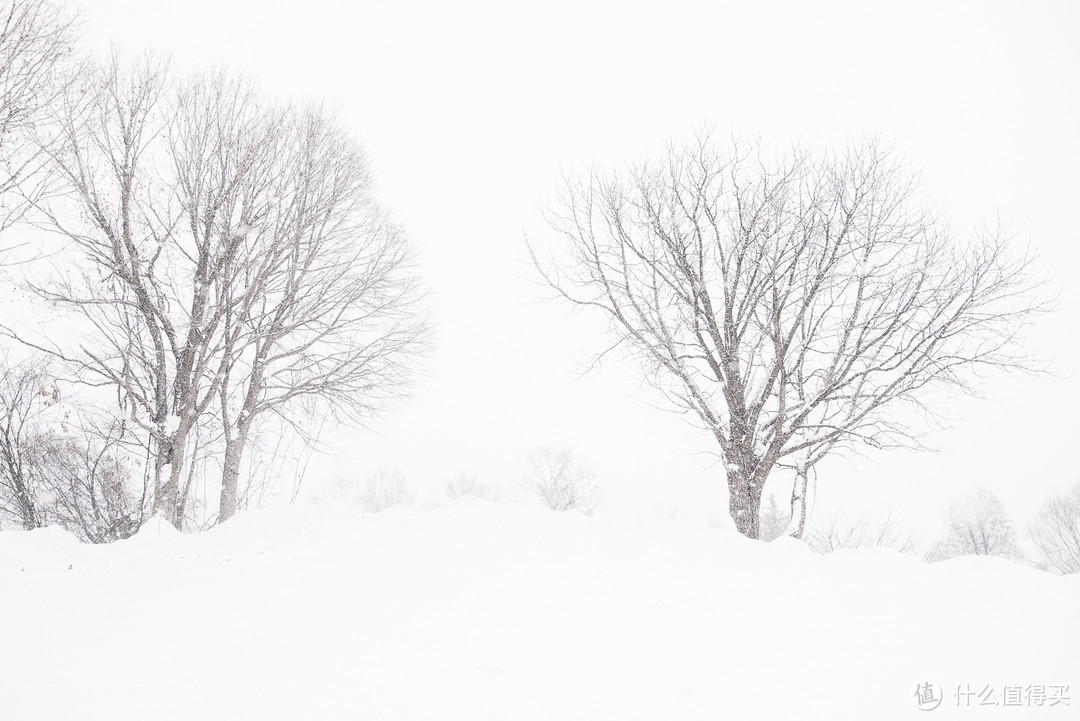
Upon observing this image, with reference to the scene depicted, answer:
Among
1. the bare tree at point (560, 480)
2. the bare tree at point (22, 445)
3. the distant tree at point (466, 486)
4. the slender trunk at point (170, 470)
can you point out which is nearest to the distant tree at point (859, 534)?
the bare tree at point (560, 480)

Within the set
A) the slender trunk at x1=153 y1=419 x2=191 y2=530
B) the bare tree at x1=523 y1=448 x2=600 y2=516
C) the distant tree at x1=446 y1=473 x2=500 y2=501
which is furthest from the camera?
the distant tree at x1=446 y1=473 x2=500 y2=501

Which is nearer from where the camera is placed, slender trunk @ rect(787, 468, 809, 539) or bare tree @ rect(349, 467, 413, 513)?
slender trunk @ rect(787, 468, 809, 539)

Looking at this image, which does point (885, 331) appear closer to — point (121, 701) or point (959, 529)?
point (121, 701)

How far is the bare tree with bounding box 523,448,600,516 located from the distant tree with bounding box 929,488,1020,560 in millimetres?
22087

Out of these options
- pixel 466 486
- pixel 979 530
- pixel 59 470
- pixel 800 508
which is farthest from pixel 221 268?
pixel 466 486

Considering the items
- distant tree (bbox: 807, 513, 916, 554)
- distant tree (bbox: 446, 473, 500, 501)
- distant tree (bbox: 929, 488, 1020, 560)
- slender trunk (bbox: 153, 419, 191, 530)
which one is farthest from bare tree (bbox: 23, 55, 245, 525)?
distant tree (bbox: 446, 473, 500, 501)

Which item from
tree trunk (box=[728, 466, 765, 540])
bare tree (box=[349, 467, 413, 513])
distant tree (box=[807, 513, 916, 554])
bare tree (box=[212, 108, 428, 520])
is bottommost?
bare tree (box=[349, 467, 413, 513])

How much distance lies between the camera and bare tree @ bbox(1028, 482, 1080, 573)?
26.3 m

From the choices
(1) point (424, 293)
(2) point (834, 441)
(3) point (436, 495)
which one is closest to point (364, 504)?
(3) point (436, 495)

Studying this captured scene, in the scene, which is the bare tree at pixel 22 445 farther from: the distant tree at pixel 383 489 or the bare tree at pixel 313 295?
the distant tree at pixel 383 489

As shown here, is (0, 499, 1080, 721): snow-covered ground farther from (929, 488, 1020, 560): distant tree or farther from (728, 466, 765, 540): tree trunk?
(929, 488, 1020, 560): distant tree

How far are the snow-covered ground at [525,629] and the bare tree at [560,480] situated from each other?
35.0 metres

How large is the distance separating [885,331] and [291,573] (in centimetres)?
931

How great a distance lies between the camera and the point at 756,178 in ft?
32.2
